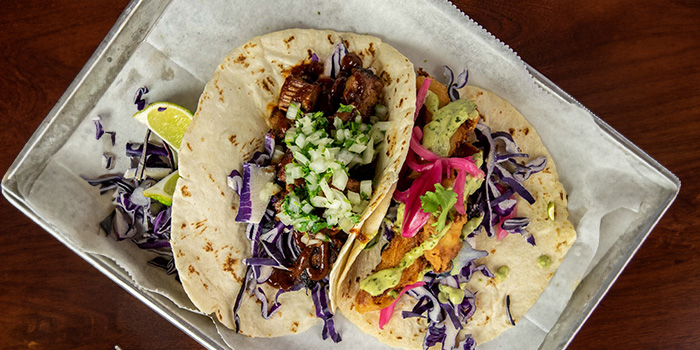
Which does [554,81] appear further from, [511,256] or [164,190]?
[164,190]

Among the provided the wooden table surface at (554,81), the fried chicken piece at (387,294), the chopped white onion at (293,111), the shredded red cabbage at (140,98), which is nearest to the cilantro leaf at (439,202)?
the fried chicken piece at (387,294)

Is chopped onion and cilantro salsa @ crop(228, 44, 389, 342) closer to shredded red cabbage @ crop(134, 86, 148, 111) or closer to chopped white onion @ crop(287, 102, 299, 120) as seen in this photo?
chopped white onion @ crop(287, 102, 299, 120)

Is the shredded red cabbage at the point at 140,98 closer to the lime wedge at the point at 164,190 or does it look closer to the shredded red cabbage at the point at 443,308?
the lime wedge at the point at 164,190

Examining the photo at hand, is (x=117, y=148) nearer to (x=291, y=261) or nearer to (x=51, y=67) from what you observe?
(x=51, y=67)

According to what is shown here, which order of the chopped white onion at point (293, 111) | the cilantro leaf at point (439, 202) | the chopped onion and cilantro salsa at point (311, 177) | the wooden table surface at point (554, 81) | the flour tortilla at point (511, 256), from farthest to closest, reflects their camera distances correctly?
1. the wooden table surface at point (554, 81)
2. the flour tortilla at point (511, 256)
3. the chopped white onion at point (293, 111)
4. the chopped onion and cilantro salsa at point (311, 177)
5. the cilantro leaf at point (439, 202)

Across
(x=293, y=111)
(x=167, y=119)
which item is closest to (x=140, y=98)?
(x=167, y=119)

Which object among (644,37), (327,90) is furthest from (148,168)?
(644,37)
